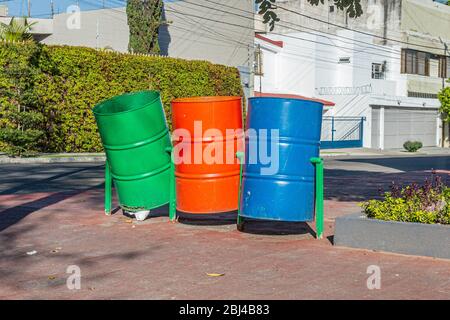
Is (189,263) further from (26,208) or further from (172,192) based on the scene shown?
(26,208)

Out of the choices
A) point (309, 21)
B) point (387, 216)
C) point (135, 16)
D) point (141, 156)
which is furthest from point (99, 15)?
point (387, 216)

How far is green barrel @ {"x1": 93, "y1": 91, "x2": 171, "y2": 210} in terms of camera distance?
882 cm

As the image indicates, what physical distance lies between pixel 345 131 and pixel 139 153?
37904 mm

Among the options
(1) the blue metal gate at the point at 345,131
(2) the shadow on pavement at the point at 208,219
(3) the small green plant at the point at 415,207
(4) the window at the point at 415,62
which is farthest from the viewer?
(4) the window at the point at 415,62

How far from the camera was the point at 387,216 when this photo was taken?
7281 millimetres

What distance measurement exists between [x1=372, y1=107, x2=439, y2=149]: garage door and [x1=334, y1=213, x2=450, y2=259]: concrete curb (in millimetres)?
40890

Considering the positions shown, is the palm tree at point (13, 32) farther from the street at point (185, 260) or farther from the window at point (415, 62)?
the window at point (415, 62)

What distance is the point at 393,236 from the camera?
7023mm

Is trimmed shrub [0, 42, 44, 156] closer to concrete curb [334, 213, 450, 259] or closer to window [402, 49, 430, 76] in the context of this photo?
concrete curb [334, 213, 450, 259]

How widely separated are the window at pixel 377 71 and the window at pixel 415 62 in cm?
238

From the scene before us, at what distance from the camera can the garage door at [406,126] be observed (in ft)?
160

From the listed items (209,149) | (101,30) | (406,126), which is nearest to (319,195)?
(209,149)

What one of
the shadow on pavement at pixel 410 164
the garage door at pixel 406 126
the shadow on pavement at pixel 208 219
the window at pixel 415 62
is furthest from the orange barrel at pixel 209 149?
the window at pixel 415 62
